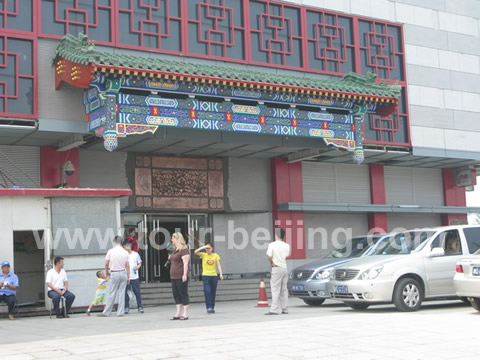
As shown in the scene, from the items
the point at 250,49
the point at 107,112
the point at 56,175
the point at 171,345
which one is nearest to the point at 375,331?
the point at 171,345

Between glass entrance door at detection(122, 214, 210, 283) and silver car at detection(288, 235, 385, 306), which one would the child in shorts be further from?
glass entrance door at detection(122, 214, 210, 283)

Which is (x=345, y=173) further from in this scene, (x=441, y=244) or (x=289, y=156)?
(x=441, y=244)

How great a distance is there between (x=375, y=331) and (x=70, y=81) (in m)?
10.3

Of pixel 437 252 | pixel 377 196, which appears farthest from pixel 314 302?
pixel 377 196

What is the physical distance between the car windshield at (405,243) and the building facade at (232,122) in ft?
18.6

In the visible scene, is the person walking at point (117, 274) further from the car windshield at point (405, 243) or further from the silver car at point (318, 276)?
the car windshield at point (405, 243)

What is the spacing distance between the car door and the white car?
112cm

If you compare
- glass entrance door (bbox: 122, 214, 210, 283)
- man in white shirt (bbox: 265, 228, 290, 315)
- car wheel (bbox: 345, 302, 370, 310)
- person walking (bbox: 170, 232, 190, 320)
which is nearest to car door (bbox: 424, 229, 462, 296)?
car wheel (bbox: 345, 302, 370, 310)

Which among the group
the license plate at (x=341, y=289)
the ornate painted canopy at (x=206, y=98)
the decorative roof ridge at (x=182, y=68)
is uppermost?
the decorative roof ridge at (x=182, y=68)

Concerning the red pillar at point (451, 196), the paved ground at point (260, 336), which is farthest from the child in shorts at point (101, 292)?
the red pillar at point (451, 196)

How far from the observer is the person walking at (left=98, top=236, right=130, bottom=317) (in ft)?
46.2

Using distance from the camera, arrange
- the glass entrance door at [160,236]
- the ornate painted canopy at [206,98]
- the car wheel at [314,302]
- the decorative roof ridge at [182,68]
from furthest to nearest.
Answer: the glass entrance door at [160,236] < the ornate painted canopy at [206,98] < the decorative roof ridge at [182,68] < the car wheel at [314,302]

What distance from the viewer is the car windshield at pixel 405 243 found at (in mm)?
13516

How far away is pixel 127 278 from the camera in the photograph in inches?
563
